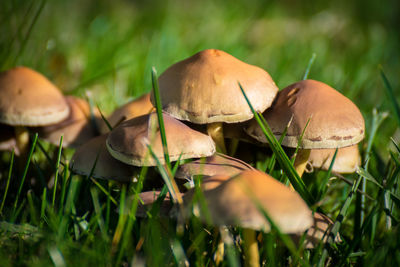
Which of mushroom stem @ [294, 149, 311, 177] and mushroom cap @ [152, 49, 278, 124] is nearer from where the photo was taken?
mushroom cap @ [152, 49, 278, 124]

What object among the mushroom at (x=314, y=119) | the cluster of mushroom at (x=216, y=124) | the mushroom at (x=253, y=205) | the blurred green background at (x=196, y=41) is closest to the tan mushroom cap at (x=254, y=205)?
the mushroom at (x=253, y=205)

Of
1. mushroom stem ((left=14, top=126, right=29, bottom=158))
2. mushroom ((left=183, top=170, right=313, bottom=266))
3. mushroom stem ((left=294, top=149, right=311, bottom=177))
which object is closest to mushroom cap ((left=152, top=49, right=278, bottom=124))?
mushroom stem ((left=294, top=149, right=311, bottom=177))

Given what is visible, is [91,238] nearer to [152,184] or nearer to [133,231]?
[133,231]

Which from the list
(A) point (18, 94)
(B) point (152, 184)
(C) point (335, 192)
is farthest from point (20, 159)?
(C) point (335, 192)

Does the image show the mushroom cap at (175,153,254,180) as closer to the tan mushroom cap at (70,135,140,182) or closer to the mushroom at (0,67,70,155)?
the tan mushroom cap at (70,135,140,182)

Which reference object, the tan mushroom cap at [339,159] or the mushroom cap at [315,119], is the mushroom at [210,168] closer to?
the mushroom cap at [315,119]

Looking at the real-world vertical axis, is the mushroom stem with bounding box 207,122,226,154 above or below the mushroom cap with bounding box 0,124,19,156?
above
